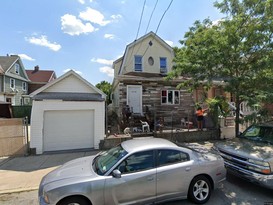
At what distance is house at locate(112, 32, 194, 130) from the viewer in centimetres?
1502

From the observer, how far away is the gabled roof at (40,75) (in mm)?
34406

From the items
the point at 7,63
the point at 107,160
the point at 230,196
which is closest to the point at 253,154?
the point at 230,196

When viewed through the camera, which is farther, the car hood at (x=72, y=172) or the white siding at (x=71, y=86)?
the white siding at (x=71, y=86)

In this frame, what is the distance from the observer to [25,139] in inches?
380

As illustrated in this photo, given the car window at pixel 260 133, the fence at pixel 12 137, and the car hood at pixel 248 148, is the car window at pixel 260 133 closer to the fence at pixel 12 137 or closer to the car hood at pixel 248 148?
the car hood at pixel 248 148

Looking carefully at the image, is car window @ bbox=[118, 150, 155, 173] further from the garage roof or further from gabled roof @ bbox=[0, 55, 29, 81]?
gabled roof @ bbox=[0, 55, 29, 81]

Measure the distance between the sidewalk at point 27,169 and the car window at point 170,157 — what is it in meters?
3.97

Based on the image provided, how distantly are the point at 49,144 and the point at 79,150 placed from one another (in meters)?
1.51

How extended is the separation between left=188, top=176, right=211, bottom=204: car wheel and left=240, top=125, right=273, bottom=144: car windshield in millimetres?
2773

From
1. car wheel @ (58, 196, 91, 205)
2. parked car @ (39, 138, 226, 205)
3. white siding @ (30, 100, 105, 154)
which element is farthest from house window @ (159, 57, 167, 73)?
car wheel @ (58, 196, 91, 205)

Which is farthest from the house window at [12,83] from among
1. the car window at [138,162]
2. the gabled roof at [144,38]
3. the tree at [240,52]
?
the car window at [138,162]

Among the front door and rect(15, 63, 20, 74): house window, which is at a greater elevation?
rect(15, 63, 20, 74): house window

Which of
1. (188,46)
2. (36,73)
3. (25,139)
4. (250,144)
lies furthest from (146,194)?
(36,73)

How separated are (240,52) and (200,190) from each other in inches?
224
